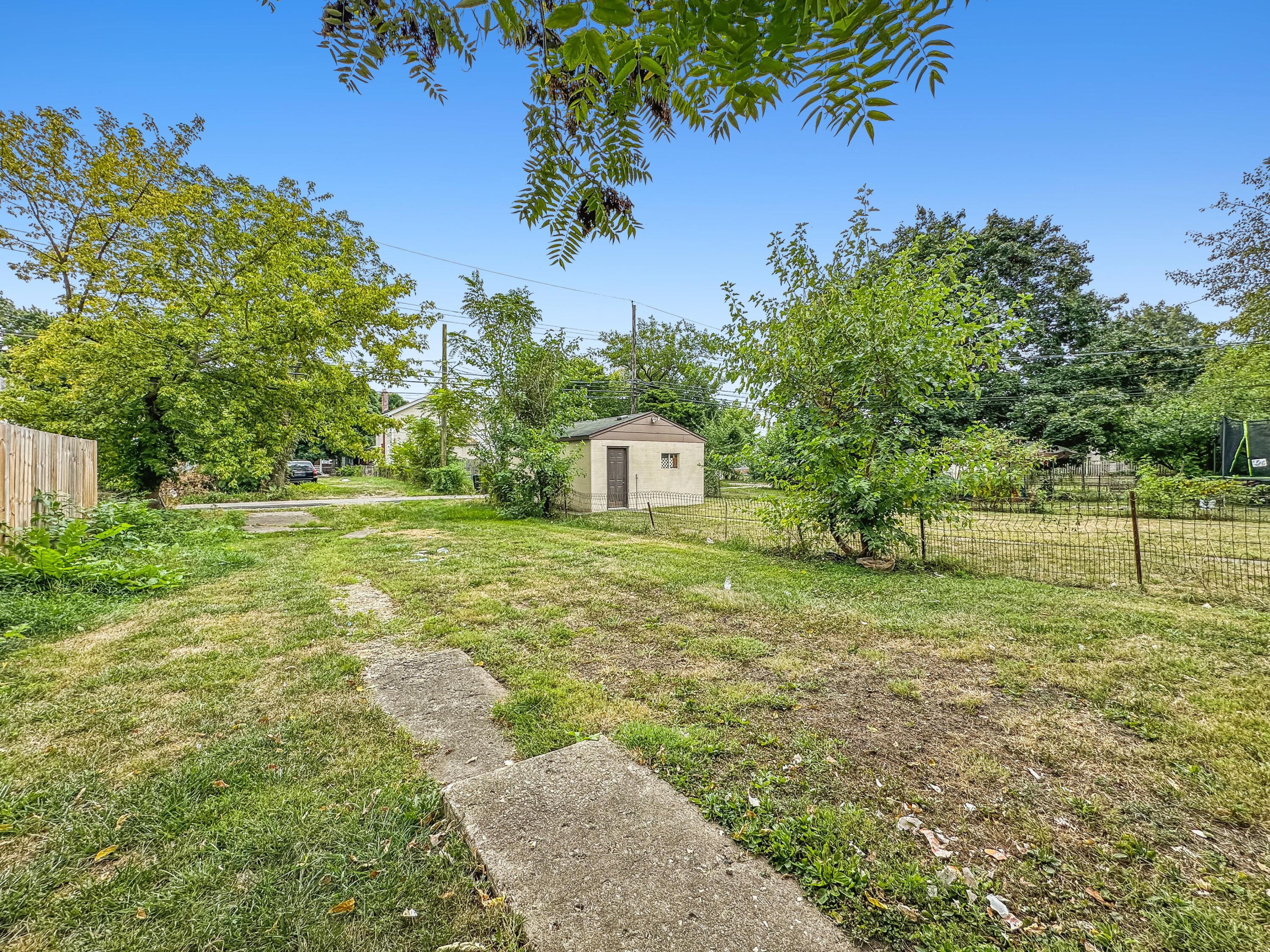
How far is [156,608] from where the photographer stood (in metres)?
4.44

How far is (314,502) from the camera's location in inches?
610

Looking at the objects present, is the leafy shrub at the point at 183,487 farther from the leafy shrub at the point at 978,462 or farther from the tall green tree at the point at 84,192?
the leafy shrub at the point at 978,462

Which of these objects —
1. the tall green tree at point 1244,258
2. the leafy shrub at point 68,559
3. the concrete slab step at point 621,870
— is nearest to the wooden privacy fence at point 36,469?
the leafy shrub at point 68,559

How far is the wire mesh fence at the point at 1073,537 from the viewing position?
554 cm

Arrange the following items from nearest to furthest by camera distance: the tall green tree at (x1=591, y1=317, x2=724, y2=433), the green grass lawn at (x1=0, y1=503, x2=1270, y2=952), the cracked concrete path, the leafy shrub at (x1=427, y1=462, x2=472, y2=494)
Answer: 1. the green grass lawn at (x1=0, y1=503, x2=1270, y2=952)
2. the cracked concrete path
3. the leafy shrub at (x1=427, y1=462, x2=472, y2=494)
4. the tall green tree at (x1=591, y1=317, x2=724, y2=433)

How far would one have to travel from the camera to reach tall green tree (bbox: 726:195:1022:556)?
5.79 metres

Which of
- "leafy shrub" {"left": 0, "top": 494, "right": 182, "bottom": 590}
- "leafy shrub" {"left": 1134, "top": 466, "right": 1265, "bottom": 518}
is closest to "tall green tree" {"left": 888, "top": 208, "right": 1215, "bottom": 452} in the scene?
"leafy shrub" {"left": 1134, "top": 466, "right": 1265, "bottom": 518}

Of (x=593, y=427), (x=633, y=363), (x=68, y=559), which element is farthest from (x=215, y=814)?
(x=633, y=363)

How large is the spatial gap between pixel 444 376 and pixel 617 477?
233 inches

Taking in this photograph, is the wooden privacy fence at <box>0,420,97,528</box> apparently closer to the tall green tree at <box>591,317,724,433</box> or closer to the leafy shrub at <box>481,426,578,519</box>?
the leafy shrub at <box>481,426,578,519</box>

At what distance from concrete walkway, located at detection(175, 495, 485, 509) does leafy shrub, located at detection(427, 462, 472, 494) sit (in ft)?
6.17

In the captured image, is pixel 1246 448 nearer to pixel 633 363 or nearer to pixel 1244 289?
pixel 1244 289

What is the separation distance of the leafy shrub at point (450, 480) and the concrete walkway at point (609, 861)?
61.6 ft

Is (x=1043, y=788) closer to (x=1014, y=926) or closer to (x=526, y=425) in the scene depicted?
(x=1014, y=926)
